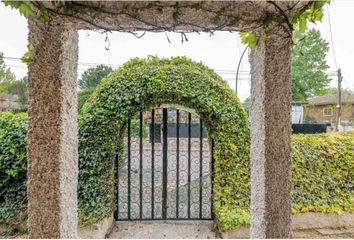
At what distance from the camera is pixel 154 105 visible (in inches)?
149

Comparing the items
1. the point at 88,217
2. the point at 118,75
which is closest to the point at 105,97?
the point at 118,75

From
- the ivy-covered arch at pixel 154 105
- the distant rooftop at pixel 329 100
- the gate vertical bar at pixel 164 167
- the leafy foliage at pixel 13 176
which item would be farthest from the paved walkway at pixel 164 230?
the distant rooftop at pixel 329 100

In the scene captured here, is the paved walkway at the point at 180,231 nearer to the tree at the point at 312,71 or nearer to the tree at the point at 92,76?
the tree at the point at 312,71

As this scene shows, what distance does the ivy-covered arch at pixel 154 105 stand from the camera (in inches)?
140

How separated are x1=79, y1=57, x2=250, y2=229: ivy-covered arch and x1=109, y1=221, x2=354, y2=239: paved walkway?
0.99 feet

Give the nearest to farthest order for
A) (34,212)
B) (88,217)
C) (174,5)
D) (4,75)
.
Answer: (174,5) < (34,212) < (88,217) < (4,75)

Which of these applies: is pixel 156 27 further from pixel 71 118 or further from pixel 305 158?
pixel 305 158

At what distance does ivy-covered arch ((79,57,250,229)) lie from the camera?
3566 millimetres

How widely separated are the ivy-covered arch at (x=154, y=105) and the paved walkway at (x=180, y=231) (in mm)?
300

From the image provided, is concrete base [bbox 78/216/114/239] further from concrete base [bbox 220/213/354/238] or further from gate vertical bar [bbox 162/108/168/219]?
concrete base [bbox 220/213/354/238]

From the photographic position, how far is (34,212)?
1.37 metres

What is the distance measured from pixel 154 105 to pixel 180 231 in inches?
67.4

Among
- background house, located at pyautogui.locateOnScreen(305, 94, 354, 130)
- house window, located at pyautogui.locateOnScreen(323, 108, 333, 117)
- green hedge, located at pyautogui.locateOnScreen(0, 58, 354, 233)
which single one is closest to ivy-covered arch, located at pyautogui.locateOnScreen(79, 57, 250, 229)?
green hedge, located at pyautogui.locateOnScreen(0, 58, 354, 233)

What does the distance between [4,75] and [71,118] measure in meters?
21.3
